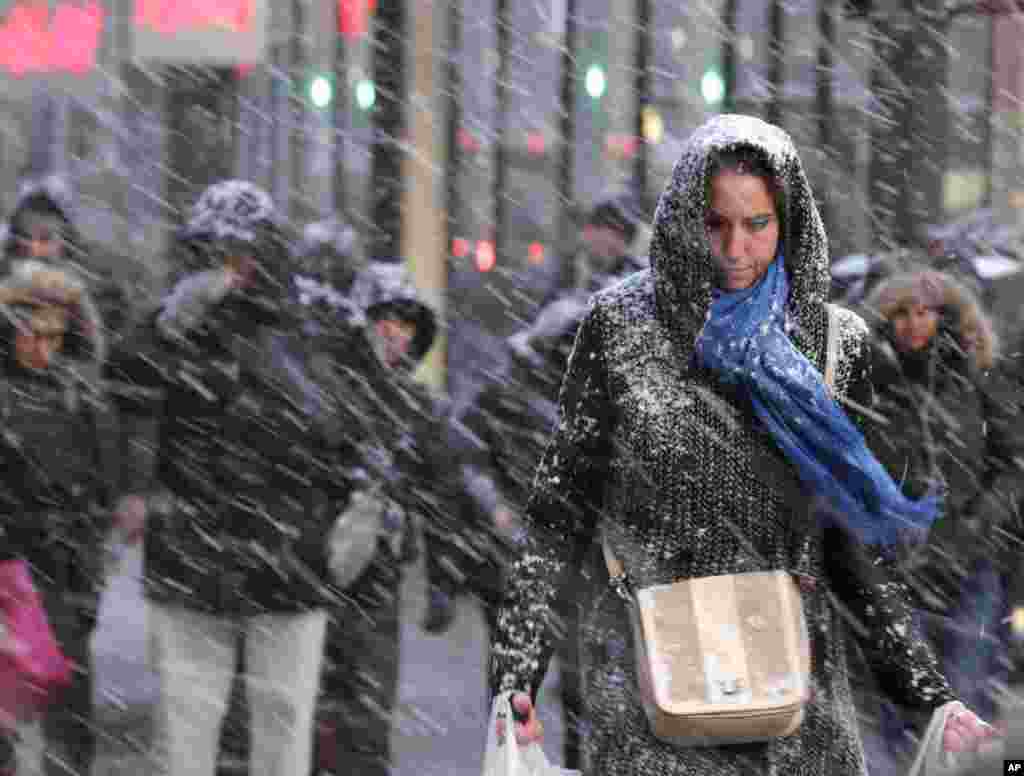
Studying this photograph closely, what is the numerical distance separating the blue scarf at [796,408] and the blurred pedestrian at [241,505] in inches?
100

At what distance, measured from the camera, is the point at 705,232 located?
134 inches

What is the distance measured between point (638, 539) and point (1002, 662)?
3.97m

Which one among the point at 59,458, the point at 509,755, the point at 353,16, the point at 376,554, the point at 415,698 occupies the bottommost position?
the point at 509,755

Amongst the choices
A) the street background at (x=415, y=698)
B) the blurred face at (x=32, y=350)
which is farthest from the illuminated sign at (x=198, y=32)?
the blurred face at (x=32, y=350)

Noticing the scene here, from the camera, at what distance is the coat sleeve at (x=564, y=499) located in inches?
140

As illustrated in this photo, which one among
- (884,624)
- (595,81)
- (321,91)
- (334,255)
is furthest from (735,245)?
(321,91)

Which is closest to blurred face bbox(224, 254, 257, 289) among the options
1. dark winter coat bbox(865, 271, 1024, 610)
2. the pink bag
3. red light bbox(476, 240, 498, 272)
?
the pink bag

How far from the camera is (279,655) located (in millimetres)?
5816

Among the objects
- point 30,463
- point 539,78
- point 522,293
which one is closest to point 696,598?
point 30,463

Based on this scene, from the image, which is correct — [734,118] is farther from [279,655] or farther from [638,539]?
[279,655]

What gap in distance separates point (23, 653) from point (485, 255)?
1602 cm

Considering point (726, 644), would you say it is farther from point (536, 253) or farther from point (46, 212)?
point (536, 253)

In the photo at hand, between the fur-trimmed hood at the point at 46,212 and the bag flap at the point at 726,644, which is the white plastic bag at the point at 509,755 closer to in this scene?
the bag flap at the point at 726,644

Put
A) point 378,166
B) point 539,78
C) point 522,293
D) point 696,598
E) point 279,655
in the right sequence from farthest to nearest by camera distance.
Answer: point 539,78 < point 522,293 < point 378,166 < point 279,655 < point 696,598
